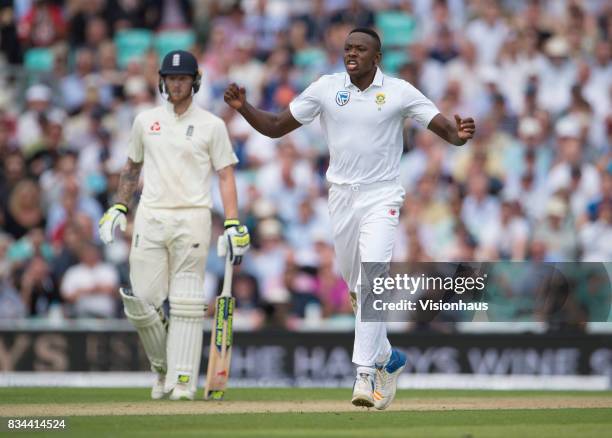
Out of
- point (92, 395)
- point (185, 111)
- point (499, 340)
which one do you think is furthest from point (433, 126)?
point (499, 340)

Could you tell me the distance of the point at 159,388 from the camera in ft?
31.8

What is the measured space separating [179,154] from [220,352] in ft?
4.52

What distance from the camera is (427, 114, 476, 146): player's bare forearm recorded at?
27.0 feet

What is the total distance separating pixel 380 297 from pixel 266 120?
1318mm

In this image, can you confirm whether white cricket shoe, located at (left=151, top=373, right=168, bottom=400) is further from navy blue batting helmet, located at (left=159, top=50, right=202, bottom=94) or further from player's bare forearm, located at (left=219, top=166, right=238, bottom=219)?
navy blue batting helmet, located at (left=159, top=50, right=202, bottom=94)

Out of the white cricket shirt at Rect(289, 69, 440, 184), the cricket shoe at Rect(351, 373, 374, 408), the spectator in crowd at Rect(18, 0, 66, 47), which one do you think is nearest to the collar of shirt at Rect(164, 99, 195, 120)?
the white cricket shirt at Rect(289, 69, 440, 184)

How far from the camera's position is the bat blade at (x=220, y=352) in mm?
9531

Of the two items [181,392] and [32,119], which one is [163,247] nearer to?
[181,392]

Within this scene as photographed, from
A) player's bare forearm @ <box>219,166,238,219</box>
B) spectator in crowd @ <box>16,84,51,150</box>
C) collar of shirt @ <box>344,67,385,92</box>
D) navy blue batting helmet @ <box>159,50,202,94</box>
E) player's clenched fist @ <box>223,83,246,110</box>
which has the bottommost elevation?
player's bare forearm @ <box>219,166,238,219</box>

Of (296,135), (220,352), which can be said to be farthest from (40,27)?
(220,352)

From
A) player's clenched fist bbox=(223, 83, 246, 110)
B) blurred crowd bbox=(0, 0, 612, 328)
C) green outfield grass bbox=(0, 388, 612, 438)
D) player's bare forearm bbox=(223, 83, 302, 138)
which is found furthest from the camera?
blurred crowd bbox=(0, 0, 612, 328)

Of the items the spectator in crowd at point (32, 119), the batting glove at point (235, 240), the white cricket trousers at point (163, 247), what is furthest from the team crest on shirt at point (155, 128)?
the spectator in crowd at point (32, 119)

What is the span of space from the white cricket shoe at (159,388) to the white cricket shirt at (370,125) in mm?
2105

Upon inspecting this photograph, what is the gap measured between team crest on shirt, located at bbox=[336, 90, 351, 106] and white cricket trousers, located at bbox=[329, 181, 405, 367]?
50cm
